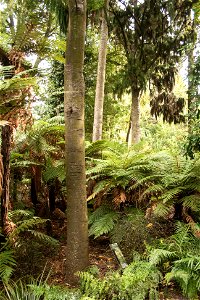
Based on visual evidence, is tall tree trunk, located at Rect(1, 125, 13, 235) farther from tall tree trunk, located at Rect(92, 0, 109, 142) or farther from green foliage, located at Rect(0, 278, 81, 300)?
tall tree trunk, located at Rect(92, 0, 109, 142)

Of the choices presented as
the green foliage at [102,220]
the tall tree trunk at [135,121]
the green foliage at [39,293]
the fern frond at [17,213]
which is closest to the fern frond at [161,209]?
the green foliage at [102,220]

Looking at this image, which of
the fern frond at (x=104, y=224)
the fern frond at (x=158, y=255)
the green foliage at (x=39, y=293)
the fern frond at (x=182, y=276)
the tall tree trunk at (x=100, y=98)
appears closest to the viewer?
the green foliage at (x=39, y=293)

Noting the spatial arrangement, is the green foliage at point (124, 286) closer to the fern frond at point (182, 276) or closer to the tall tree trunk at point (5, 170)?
the fern frond at point (182, 276)

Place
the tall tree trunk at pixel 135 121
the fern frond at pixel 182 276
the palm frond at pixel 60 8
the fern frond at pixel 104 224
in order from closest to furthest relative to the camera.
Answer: the fern frond at pixel 182 276 < the fern frond at pixel 104 224 < the palm frond at pixel 60 8 < the tall tree trunk at pixel 135 121

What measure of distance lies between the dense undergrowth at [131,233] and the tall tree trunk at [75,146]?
31 centimetres

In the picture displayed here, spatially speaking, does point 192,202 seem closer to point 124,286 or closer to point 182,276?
point 182,276

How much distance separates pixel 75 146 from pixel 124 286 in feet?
5.03

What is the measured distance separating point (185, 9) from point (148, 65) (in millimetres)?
2153

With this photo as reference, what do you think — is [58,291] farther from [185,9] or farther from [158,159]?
[185,9]

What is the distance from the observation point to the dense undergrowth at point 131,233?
306cm

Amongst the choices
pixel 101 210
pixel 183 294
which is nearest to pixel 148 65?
pixel 101 210

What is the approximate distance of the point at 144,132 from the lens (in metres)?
15.5

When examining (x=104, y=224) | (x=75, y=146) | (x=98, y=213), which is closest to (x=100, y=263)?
(x=104, y=224)

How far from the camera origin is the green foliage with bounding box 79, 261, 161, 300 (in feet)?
9.58
